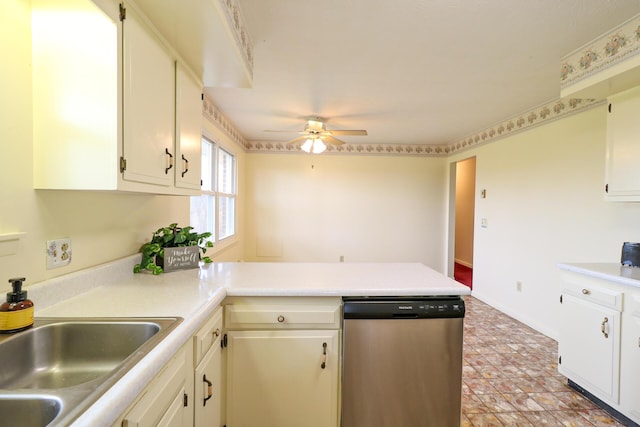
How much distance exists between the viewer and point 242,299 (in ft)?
4.75

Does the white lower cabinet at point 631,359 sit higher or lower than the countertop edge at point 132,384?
lower

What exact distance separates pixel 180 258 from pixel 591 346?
8.95 ft

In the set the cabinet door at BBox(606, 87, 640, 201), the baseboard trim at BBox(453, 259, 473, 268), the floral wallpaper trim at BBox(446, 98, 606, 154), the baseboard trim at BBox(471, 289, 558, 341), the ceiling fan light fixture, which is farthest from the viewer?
the baseboard trim at BBox(453, 259, 473, 268)

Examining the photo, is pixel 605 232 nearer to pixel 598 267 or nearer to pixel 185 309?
pixel 598 267

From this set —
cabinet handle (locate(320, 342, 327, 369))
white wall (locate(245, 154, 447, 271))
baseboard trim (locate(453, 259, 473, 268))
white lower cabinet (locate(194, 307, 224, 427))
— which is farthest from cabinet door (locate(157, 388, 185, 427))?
baseboard trim (locate(453, 259, 473, 268))

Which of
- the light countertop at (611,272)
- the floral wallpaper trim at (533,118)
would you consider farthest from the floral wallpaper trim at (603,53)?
the light countertop at (611,272)

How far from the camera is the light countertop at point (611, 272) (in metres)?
1.75

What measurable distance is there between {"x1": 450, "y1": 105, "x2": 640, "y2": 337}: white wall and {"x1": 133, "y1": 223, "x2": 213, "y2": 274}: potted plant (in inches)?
126

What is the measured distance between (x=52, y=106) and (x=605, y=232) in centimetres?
369

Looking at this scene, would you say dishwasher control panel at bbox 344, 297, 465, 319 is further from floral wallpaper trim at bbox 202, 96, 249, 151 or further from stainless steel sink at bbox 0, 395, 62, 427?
floral wallpaper trim at bbox 202, 96, 249, 151

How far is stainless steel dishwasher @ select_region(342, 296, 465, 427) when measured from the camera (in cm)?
146

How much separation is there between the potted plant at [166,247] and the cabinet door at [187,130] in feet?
1.05

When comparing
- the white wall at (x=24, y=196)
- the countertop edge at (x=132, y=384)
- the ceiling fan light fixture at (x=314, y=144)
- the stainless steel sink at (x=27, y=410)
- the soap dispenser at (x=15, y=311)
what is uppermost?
the ceiling fan light fixture at (x=314, y=144)

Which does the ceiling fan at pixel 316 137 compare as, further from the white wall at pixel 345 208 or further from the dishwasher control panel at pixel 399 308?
the dishwasher control panel at pixel 399 308
